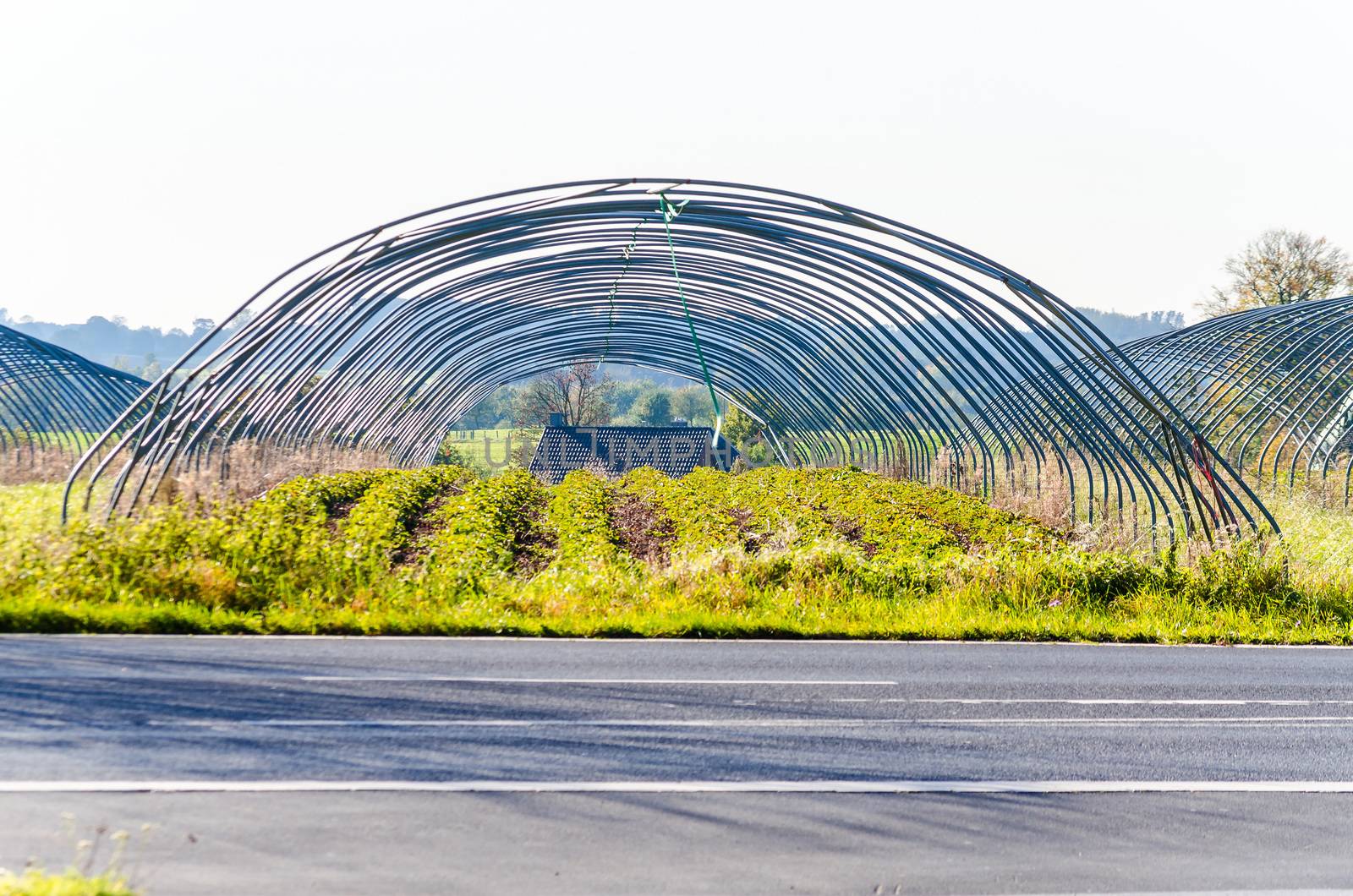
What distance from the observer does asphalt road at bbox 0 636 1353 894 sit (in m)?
4.87

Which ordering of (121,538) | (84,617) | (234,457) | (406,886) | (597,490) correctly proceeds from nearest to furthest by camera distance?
1. (406,886)
2. (84,617)
3. (121,538)
4. (234,457)
5. (597,490)

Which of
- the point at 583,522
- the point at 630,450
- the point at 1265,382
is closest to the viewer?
the point at 583,522

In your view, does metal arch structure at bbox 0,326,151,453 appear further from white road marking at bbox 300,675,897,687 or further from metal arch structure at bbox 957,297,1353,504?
white road marking at bbox 300,675,897,687

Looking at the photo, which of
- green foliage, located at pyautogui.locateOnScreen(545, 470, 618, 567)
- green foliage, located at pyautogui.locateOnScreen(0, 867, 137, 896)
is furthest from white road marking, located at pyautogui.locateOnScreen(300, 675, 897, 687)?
green foliage, located at pyautogui.locateOnScreen(545, 470, 618, 567)

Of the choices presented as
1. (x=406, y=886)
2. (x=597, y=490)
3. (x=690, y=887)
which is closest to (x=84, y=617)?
(x=406, y=886)

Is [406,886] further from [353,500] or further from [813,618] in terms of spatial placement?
[353,500]

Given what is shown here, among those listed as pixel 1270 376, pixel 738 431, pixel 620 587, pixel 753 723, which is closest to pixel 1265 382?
pixel 1270 376

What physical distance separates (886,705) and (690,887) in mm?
3285

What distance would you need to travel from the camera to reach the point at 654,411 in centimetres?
9344

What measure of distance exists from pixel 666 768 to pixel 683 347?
28.1 metres

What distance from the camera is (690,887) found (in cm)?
464

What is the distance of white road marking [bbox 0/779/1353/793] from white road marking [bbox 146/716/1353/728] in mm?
1054

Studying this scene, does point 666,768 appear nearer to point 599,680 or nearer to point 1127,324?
point 599,680

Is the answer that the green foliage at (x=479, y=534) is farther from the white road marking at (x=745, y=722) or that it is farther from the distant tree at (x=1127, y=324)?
the distant tree at (x=1127, y=324)
